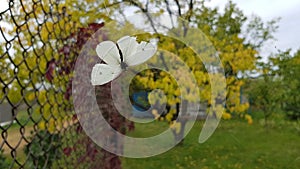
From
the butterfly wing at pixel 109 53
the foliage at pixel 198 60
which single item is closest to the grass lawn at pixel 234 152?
the foliage at pixel 198 60

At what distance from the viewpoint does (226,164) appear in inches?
114

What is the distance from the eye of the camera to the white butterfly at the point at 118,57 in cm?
32

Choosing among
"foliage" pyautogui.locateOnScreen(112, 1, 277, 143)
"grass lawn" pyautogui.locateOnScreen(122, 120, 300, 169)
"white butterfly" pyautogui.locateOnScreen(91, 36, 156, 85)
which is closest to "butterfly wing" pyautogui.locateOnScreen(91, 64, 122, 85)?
"white butterfly" pyautogui.locateOnScreen(91, 36, 156, 85)

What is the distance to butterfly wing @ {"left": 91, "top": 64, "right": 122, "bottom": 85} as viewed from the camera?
31 cm

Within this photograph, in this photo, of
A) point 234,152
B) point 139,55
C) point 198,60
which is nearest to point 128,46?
point 139,55

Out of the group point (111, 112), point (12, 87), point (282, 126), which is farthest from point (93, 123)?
point (282, 126)

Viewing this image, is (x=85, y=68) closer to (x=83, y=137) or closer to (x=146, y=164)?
(x=83, y=137)

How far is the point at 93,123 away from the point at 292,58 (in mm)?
3117

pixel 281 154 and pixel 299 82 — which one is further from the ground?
pixel 299 82

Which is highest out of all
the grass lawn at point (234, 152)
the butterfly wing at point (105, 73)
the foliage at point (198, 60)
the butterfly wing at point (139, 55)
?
the foliage at point (198, 60)

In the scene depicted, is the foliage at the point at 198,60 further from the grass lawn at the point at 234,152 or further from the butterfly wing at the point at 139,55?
the butterfly wing at the point at 139,55

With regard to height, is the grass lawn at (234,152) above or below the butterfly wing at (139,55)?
below

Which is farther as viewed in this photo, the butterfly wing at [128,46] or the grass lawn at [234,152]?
the grass lawn at [234,152]

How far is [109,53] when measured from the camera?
34 centimetres
